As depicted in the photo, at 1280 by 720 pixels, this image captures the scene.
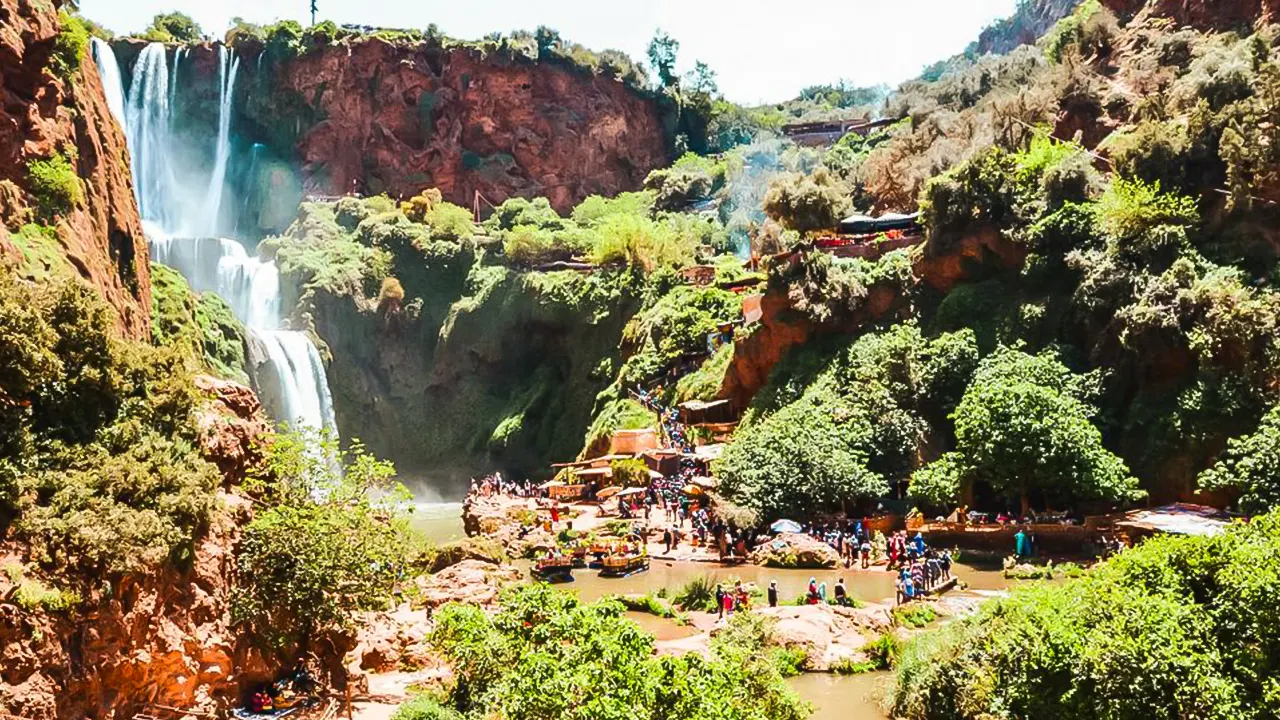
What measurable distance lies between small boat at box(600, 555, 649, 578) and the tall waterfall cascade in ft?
81.8

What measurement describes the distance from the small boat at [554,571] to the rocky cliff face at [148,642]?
477 inches

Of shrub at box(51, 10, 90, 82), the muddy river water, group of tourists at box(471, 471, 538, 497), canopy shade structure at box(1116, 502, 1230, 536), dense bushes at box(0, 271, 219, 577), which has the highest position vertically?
shrub at box(51, 10, 90, 82)

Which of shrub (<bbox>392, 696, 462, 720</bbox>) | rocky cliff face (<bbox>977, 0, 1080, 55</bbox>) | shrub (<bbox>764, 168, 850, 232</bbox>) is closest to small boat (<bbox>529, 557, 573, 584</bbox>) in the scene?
shrub (<bbox>392, 696, 462, 720</bbox>)

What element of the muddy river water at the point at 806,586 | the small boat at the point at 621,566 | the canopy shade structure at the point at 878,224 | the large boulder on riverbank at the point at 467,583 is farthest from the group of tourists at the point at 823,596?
the canopy shade structure at the point at 878,224

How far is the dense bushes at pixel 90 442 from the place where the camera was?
12500 mm

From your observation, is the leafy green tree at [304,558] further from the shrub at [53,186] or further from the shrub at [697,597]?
the shrub at [53,186]

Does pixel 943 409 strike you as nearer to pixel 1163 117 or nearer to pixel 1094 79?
pixel 1163 117

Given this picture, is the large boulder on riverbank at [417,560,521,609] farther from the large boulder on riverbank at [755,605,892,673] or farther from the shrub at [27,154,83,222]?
the shrub at [27,154,83,222]

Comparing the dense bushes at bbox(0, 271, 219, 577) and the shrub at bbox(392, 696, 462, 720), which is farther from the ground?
the dense bushes at bbox(0, 271, 219, 577)

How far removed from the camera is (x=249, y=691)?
16.0 metres

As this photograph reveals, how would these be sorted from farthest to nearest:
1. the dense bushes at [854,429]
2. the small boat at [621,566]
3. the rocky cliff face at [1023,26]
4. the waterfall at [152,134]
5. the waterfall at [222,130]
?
the rocky cliff face at [1023,26] < the waterfall at [222,130] < the waterfall at [152,134] < the dense bushes at [854,429] < the small boat at [621,566]

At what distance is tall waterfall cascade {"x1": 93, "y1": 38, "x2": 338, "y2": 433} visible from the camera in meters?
50.0

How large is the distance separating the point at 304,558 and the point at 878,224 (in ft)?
111

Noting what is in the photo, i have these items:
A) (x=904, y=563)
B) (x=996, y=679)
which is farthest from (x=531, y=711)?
(x=904, y=563)
